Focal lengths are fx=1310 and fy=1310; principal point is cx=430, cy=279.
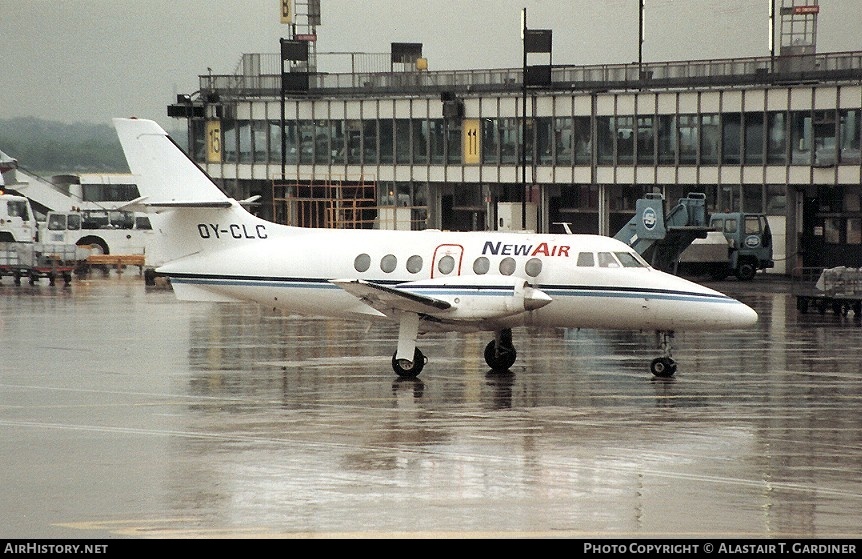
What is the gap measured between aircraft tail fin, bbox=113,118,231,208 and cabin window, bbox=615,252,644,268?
315 inches

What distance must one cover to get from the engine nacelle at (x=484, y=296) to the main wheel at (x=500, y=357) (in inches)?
74.0

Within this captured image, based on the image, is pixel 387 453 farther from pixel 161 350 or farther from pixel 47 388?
pixel 161 350

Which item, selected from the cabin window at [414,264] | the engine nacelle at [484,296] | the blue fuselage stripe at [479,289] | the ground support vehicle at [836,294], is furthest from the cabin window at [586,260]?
the ground support vehicle at [836,294]

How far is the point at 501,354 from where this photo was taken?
25.1m

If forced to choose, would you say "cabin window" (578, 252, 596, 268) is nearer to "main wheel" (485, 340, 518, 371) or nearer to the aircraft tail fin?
"main wheel" (485, 340, 518, 371)

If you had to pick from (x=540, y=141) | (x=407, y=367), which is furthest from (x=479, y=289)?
(x=540, y=141)

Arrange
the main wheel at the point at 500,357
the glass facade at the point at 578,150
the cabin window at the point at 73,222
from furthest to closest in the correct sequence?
1. the cabin window at the point at 73,222
2. the glass facade at the point at 578,150
3. the main wheel at the point at 500,357

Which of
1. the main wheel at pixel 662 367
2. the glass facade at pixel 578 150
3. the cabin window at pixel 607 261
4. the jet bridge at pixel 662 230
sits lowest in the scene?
the main wheel at pixel 662 367

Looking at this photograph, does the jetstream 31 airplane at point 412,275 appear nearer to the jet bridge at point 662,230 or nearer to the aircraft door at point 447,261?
the aircraft door at point 447,261

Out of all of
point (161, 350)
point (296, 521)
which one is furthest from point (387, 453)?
point (161, 350)

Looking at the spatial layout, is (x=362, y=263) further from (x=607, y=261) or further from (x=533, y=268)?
(x=607, y=261)

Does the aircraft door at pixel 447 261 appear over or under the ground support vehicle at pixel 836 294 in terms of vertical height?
over

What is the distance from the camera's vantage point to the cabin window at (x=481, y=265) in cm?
2453

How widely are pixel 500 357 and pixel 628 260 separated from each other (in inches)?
121
